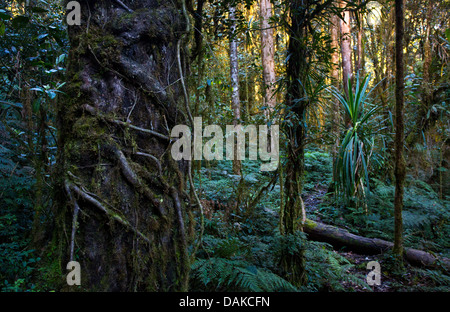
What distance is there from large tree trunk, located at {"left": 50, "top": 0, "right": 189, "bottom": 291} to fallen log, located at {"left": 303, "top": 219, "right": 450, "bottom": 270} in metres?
3.02

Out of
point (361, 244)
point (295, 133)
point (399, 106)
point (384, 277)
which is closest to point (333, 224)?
point (361, 244)

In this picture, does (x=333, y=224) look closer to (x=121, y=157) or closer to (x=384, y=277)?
(x=384, y=277)

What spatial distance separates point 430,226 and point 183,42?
4.92 m

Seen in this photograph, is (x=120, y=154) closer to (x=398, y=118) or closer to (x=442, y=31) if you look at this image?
(x=398, y=118)

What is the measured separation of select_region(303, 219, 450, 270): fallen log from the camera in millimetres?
3514

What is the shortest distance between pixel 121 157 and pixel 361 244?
3750 mm

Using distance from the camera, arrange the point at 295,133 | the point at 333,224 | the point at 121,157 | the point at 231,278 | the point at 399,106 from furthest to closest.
A: the point at 333,224 → the point at 399,106 → the point at 295,133 → the point at 231,278 → the point at 121,157

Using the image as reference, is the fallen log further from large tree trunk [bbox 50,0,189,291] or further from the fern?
large tree trunk [bbox 50,0,189,291]

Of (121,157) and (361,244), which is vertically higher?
(121,157)

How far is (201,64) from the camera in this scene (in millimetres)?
2939

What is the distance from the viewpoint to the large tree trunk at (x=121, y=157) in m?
1.52

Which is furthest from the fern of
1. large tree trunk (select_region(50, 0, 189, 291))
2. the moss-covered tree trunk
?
the moss-covered tree trunk

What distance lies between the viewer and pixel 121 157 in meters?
1.60
